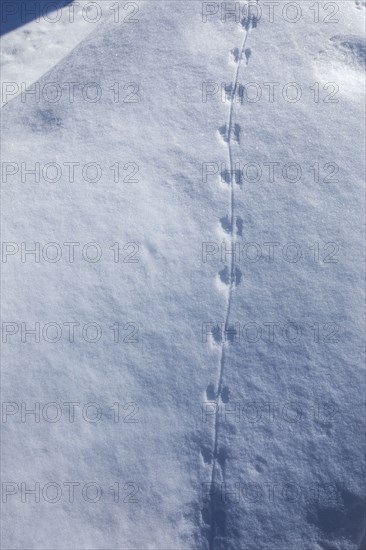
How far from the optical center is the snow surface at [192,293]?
1.76 meters

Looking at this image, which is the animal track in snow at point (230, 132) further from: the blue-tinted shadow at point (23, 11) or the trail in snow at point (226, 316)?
the blue-tinted shadow at point (23, 11)

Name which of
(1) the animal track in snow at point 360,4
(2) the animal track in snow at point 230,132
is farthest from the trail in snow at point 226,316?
(1) the animal track in snow at point 360,4

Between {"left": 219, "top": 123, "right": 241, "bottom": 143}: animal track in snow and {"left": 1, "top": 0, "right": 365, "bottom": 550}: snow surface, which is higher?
{"left": 219, "top": 123, "right": 241, "bottom": 143}: animal track in snow

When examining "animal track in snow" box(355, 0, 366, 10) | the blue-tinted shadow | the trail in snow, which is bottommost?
the trail in snow

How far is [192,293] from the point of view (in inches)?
74.2

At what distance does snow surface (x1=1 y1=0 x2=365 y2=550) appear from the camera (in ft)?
5.79

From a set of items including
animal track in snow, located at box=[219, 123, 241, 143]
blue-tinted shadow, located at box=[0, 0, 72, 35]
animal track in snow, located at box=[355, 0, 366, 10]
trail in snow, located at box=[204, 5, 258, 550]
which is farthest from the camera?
blue-tinted shadow, located at box=[0, 0, 72, 35]

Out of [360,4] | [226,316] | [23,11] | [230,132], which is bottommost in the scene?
[226,316]

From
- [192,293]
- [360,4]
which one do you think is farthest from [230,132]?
[360,4]

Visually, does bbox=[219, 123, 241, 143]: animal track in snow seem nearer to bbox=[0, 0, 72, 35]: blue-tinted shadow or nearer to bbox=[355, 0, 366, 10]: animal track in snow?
bbox=[355, 0, 366, 10]: animal track in snow

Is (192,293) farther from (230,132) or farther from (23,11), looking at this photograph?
(23,11)

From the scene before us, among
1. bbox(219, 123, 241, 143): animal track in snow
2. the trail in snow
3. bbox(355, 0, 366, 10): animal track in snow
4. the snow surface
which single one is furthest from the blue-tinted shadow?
bbox(355, 0, 366, 10): animal track in snow

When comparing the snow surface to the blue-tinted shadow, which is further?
the blue-tinted shadow

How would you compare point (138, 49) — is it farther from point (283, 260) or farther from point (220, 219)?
point (283, 260)
